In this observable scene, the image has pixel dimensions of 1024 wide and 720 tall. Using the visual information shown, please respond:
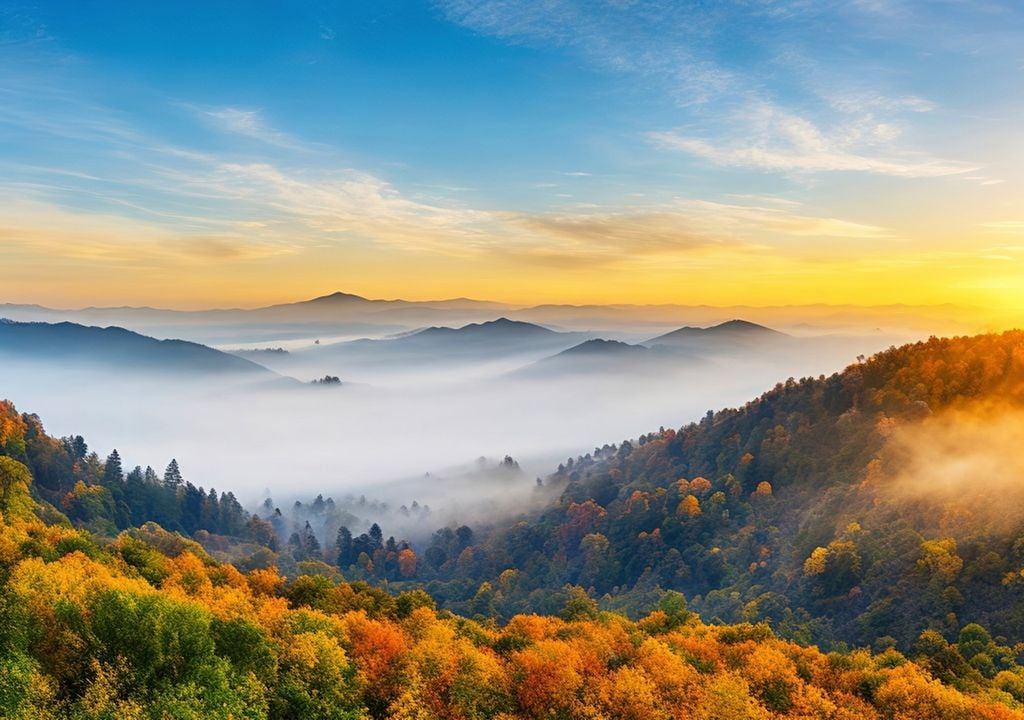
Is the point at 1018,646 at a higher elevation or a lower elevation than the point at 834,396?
lower

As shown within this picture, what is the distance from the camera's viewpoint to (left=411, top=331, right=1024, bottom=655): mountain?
101 meters

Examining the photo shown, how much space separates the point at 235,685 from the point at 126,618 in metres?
8.65

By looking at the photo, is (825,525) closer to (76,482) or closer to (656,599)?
(656,599)

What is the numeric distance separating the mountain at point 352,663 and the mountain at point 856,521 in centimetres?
2546

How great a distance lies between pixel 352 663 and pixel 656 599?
108 metres

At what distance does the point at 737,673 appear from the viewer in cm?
5475

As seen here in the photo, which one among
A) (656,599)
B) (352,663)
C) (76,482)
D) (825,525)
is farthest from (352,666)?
(76,482)

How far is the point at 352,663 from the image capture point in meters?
50.5

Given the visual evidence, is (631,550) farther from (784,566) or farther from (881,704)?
(881,704)

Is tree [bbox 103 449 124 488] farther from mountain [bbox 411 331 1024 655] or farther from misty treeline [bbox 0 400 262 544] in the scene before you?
mountain [bbox 411 331 1024 655]

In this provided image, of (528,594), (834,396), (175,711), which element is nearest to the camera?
(175,711)

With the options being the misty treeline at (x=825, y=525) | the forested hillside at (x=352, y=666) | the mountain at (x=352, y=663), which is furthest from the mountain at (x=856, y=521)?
the forested hillside at (x=352, y=666)

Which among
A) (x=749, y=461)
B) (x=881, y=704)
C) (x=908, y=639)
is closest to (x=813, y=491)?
(x=749, y=461)

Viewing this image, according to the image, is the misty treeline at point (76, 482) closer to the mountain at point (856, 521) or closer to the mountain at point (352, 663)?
the mountain at point (856, 521)
